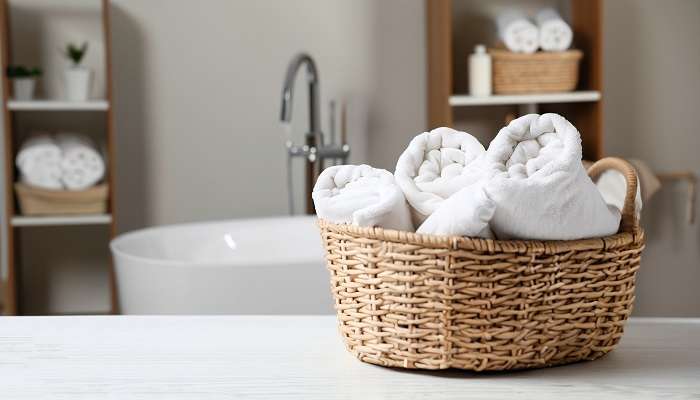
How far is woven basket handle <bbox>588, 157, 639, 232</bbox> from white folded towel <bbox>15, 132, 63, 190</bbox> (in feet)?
7.08

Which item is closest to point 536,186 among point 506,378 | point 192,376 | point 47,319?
point 506,378

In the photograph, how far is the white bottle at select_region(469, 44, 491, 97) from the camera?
9.30ft

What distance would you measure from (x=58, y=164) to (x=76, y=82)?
0.87 ft

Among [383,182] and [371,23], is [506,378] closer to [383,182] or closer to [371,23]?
[383,182]

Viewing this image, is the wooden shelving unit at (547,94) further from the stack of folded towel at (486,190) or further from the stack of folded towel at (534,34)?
the stack of folded towel at (486,190)

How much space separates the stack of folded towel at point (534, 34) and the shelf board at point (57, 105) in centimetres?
125

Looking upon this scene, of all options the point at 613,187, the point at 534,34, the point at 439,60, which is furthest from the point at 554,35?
the point at 613,187

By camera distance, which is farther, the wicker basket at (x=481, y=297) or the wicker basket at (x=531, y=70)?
the wicker basket at (x=531, y=70)

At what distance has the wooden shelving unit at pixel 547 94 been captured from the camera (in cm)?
285

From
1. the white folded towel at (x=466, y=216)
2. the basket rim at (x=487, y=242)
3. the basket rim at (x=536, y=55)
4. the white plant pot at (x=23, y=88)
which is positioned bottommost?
the basket rim at (x=487, y=242)

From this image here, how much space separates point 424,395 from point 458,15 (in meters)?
2.50

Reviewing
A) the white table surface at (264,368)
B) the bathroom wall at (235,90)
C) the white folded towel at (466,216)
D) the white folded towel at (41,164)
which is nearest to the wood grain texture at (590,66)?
the bathroom wall at (235,90)

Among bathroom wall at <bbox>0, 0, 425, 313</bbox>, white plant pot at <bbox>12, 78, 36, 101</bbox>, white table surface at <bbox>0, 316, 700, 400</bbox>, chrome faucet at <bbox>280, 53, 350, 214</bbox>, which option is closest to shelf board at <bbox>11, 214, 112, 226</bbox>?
bathroom wall at <bbox>0, 0, 425, 313</bbox>

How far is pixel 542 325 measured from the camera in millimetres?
805
